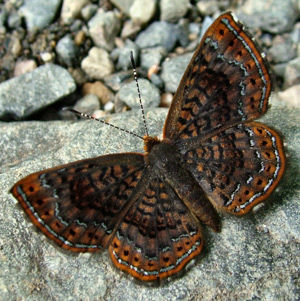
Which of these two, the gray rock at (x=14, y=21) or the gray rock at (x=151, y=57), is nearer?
the gray rock at (x=151, y=57)

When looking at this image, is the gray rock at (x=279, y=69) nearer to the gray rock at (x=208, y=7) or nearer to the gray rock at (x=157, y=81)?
the gray rock at (x=208, y=7)

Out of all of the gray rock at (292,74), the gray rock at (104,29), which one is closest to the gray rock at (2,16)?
the gray rock at (104,29)

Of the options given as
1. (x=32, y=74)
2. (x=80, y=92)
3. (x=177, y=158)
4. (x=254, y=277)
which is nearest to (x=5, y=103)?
(x=32, y=74)

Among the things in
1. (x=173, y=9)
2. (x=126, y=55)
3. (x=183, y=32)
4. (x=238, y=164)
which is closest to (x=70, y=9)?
(x=126, y=55)

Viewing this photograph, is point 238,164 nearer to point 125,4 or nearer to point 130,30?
point 130,30

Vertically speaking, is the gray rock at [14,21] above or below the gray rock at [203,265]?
above

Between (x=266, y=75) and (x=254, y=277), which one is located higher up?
(x=266, y=75)

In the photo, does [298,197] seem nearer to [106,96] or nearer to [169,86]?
[169,86]
